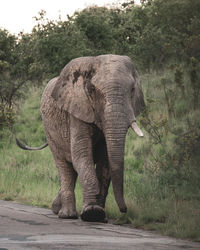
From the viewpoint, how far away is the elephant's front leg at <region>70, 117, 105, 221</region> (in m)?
8.36

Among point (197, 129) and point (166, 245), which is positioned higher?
point (197, 129)

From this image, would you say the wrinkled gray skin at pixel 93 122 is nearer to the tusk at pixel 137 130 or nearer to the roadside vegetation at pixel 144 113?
the tusk at pixel 137 130

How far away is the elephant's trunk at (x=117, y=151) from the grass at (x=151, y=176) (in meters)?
0.55

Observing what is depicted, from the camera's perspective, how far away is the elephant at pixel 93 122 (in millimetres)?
8219

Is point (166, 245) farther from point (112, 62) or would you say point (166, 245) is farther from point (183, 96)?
point (183, 96)

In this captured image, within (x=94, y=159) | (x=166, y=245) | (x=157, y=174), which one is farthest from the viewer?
A: (x=157, y=174)

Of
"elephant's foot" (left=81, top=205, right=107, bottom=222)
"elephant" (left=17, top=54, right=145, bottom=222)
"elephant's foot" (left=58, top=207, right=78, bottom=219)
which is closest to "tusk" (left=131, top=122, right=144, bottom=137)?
"elephant" (left=17, top=54, right=145, bottom=222)

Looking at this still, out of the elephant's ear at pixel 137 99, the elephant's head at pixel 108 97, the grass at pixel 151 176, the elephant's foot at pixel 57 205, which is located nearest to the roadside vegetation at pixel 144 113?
the grass at pixel 151 176

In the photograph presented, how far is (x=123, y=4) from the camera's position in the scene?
46531 millimetres

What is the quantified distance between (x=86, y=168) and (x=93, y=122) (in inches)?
25.9

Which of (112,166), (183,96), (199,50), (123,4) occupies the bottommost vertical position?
(112,166)

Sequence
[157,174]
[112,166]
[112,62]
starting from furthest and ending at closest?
[157,174]
[112,62]
[112,166]

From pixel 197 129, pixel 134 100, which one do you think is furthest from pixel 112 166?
pixel 197 129

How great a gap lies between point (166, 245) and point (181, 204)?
9.31 ft
